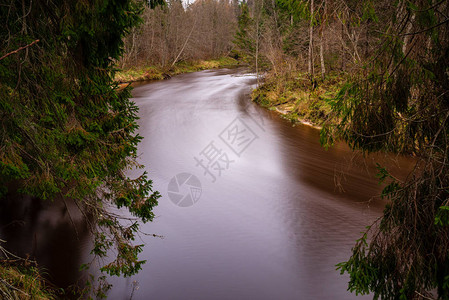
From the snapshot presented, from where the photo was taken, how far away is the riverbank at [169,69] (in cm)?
2673

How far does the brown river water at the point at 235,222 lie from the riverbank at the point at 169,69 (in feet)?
43.8

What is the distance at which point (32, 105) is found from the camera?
3.89m

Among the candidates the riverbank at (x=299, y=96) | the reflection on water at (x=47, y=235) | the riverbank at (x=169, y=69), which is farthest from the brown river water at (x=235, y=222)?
the riverbank at (x=169, y=69)

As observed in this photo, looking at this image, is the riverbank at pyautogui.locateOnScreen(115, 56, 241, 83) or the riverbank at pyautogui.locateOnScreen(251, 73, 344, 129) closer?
the riverbank at pyautogui.locateOnScreen(251, 73, 344, 129)

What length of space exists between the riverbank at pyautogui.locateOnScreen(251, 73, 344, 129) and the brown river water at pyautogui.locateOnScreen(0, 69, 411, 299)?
1.51 meters

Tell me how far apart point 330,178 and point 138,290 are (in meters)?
6.96

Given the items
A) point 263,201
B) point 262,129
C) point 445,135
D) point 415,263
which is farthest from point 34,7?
point 262,129

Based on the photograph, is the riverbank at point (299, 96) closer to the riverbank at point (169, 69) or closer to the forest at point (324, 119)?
the riverbank at point (169, 69)

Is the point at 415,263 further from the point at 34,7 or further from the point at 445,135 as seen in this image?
the point at 34,7

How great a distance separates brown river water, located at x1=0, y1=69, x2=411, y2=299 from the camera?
251 inches

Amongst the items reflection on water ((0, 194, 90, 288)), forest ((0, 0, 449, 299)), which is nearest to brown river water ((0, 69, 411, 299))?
reflection on water ((0, 194, 90, 288))

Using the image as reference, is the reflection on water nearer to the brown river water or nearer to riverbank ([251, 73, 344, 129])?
the brown river water

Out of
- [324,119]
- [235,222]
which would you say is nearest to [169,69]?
[235,222]

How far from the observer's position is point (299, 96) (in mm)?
17672
